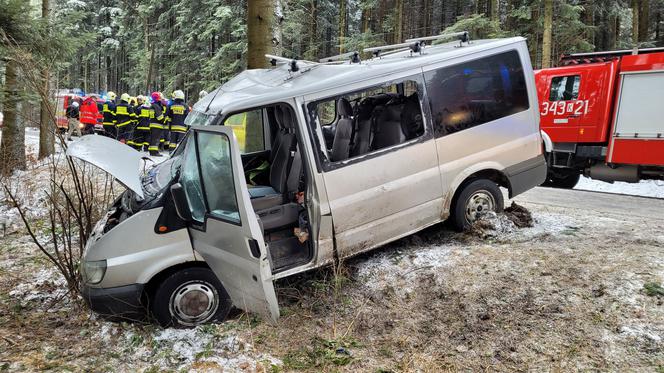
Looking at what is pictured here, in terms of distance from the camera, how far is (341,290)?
464 cm

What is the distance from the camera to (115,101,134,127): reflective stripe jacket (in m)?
14.1

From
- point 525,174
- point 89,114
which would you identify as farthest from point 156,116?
point 525,174

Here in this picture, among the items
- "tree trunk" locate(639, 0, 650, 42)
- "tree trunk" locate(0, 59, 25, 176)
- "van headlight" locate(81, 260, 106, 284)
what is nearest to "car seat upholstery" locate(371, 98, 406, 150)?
"van headlight" locate(81, 260, 106, 284)

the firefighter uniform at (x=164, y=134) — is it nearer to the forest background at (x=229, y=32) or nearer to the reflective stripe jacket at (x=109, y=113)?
the reflective stripe jacket at (x=109, y=113)

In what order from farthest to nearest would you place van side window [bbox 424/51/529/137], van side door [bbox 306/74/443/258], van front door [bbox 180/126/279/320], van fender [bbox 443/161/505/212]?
van fender [bbox 443/161/505/212] < van side window [bbox 424/51/529/137] < van side door [bbox 306/74/443/258] < van front door [bbox 180/126/279/320]

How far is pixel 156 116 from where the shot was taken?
13.8 meters

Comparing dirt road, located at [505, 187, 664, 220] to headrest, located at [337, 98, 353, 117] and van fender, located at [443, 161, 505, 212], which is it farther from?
headrest, located at [337, 98, 353, 117]

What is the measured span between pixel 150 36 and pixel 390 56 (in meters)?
30.7

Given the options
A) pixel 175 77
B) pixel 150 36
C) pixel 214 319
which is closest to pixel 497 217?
pixel 214 319

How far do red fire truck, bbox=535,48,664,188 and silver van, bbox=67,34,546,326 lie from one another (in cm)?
510

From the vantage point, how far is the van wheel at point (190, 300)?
4031mm

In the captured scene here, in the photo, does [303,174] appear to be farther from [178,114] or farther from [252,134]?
[178,114]

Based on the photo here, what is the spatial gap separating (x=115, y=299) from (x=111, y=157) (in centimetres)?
126

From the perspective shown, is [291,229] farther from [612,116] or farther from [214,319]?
[612,116]
